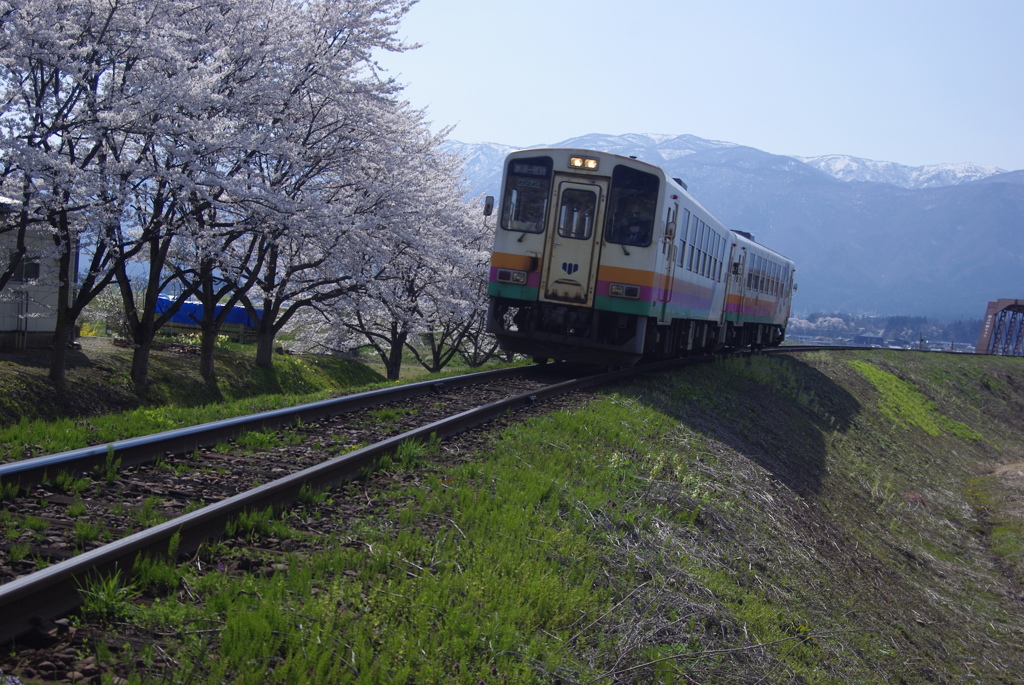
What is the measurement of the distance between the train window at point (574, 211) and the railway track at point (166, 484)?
5024 mm

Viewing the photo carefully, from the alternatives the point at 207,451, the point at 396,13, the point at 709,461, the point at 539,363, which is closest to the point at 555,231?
the point at 539,363

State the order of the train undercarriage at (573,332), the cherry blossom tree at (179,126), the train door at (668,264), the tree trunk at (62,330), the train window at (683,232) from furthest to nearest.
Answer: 1. the tree trunk at (62,330)
2. the train window at (683,232)
3. the train door at (668,264)
4. the train undercarriage at (573,332)
5. the cherry blossom tree at (179,126)

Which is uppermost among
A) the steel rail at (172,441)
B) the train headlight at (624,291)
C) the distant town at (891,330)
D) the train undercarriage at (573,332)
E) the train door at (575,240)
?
the distant town at (891,330)

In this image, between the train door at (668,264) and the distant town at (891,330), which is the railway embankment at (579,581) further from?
the distant town at (891,330)

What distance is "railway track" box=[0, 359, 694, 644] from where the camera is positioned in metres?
2.97

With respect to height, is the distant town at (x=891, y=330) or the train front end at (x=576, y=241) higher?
the distant town at (x=891, y=330)

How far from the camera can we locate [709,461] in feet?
27.6

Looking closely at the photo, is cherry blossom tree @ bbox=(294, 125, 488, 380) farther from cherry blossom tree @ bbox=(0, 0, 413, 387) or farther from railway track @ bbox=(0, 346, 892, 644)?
railway track @ bbox=(0, 346, 892, 644)

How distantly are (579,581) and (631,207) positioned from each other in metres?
8.74

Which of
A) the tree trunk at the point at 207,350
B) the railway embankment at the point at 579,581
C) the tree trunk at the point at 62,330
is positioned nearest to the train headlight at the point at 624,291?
the railway embankment at the point at 579,581

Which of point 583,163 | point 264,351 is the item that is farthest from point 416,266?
point 583,163

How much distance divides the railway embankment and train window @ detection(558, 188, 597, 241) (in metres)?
2.53

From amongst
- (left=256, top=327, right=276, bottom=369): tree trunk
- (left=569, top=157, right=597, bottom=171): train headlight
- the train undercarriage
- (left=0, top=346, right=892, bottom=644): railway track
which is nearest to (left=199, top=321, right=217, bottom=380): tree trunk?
(left=256, top=327, right=276, bottom=369): tree trunk

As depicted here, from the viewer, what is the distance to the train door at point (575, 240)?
12.1 meters
